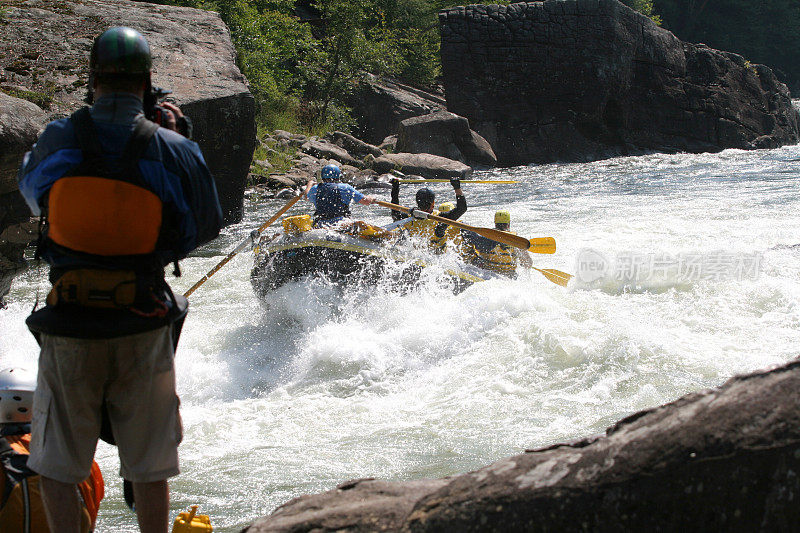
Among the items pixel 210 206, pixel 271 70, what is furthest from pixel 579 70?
pixel 210 206

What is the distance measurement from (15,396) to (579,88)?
2474 cm

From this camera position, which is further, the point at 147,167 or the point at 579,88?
the point at 579,88

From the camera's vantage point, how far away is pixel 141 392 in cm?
188

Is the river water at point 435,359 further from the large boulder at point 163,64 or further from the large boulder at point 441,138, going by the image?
the large boulder at point 441,138

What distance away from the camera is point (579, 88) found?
25.1 m

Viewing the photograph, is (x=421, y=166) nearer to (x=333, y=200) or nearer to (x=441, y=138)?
(x=441, y=138)

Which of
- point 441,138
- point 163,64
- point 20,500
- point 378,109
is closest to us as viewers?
point 20,500

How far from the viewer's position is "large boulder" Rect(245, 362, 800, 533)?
1.42 metres

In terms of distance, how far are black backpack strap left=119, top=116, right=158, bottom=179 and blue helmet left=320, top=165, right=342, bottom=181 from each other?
231 inches

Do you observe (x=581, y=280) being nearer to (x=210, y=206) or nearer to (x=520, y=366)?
(x=520, y=366)

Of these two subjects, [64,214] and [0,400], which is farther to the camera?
[0,400]

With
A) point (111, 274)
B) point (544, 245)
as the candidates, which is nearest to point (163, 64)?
point (544, 245)

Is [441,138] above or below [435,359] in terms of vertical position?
above

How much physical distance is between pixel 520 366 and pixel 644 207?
9.15 metres
